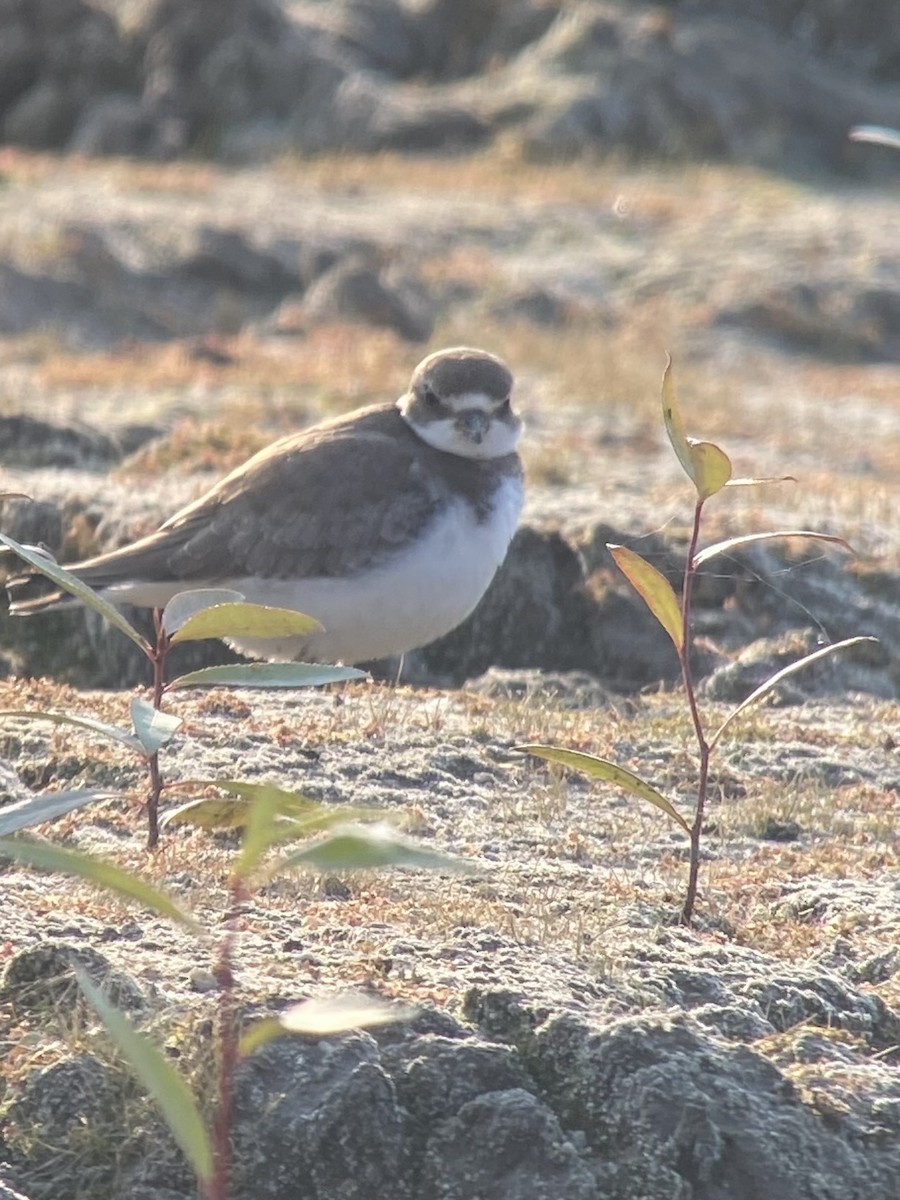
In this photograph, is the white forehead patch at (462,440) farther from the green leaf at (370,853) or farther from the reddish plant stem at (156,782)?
the green leaf at (370,853)

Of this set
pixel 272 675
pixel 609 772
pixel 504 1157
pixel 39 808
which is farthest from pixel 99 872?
pixel 609 772

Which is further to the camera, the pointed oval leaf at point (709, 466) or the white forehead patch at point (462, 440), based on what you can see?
the white forehead patch at point (462, 440)

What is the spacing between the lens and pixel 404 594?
6988 millimetres

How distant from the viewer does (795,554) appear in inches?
343

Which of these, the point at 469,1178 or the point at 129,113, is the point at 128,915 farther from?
the point at 129,113

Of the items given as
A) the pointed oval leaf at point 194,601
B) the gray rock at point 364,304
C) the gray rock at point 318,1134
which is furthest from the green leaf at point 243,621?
the gray rock at point 364,304

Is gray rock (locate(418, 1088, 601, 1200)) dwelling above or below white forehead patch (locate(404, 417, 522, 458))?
below

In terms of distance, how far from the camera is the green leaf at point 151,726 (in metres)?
4.27

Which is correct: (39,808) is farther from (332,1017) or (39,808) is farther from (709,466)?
(709,466)

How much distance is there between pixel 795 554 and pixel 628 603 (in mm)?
841

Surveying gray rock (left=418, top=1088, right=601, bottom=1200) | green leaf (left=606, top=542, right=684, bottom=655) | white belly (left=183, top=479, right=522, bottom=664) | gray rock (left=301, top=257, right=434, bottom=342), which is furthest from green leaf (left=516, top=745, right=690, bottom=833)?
gray rock (left=301, top=257, right=434, bottom=342)

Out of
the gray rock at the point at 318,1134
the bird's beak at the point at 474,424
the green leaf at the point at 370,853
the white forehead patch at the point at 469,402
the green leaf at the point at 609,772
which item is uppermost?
the green leaf at the point at 370,853

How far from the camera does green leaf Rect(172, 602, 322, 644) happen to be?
4.56m

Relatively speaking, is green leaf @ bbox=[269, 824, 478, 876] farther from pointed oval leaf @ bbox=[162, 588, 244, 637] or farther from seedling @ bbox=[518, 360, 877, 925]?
pointed oval leaf @ bbox=[162, 588, 244, 637]
